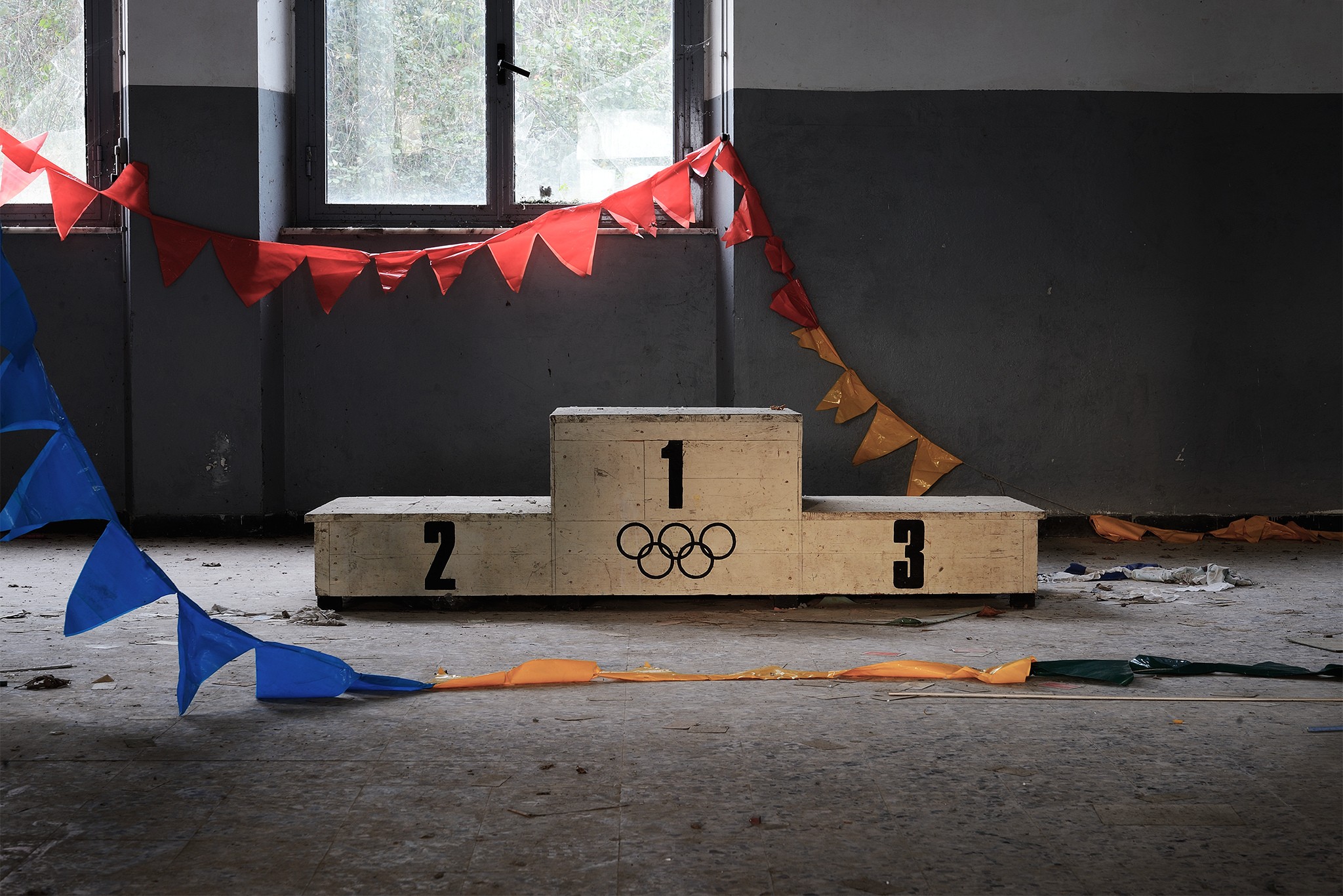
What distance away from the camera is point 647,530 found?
11.8ft

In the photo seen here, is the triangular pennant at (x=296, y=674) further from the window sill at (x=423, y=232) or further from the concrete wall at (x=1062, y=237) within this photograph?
the window sill at (x=423, y=232)

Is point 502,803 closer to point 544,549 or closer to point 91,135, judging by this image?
point 544,549

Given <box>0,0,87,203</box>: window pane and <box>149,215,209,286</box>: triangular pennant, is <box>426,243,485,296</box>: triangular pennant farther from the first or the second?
<box>0,0,87,203</box>: window pane

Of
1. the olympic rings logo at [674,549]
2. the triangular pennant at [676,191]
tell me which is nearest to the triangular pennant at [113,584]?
the olympic rings logo at [674,549]

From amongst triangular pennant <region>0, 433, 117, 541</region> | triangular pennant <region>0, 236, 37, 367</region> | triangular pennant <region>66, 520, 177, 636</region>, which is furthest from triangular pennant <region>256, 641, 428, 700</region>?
triangular pennant <region>0, 236, 37, 367</region>

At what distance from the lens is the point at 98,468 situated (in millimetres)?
5367

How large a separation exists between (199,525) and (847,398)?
10.2ft

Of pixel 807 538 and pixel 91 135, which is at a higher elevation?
pixel 91 135

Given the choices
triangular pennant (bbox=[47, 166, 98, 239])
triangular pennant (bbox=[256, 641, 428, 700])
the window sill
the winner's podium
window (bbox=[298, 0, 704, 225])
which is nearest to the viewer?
triangular pennant (bbox=[256, 641, 428, 700])

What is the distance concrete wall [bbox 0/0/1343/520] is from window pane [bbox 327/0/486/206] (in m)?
0.28

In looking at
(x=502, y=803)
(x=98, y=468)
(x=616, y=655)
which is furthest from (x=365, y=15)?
(x=502, y=803)

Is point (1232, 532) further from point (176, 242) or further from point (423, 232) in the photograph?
point (176, 242)

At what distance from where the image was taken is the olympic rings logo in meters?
3.60

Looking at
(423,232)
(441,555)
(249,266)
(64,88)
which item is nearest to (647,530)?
(441,555)
